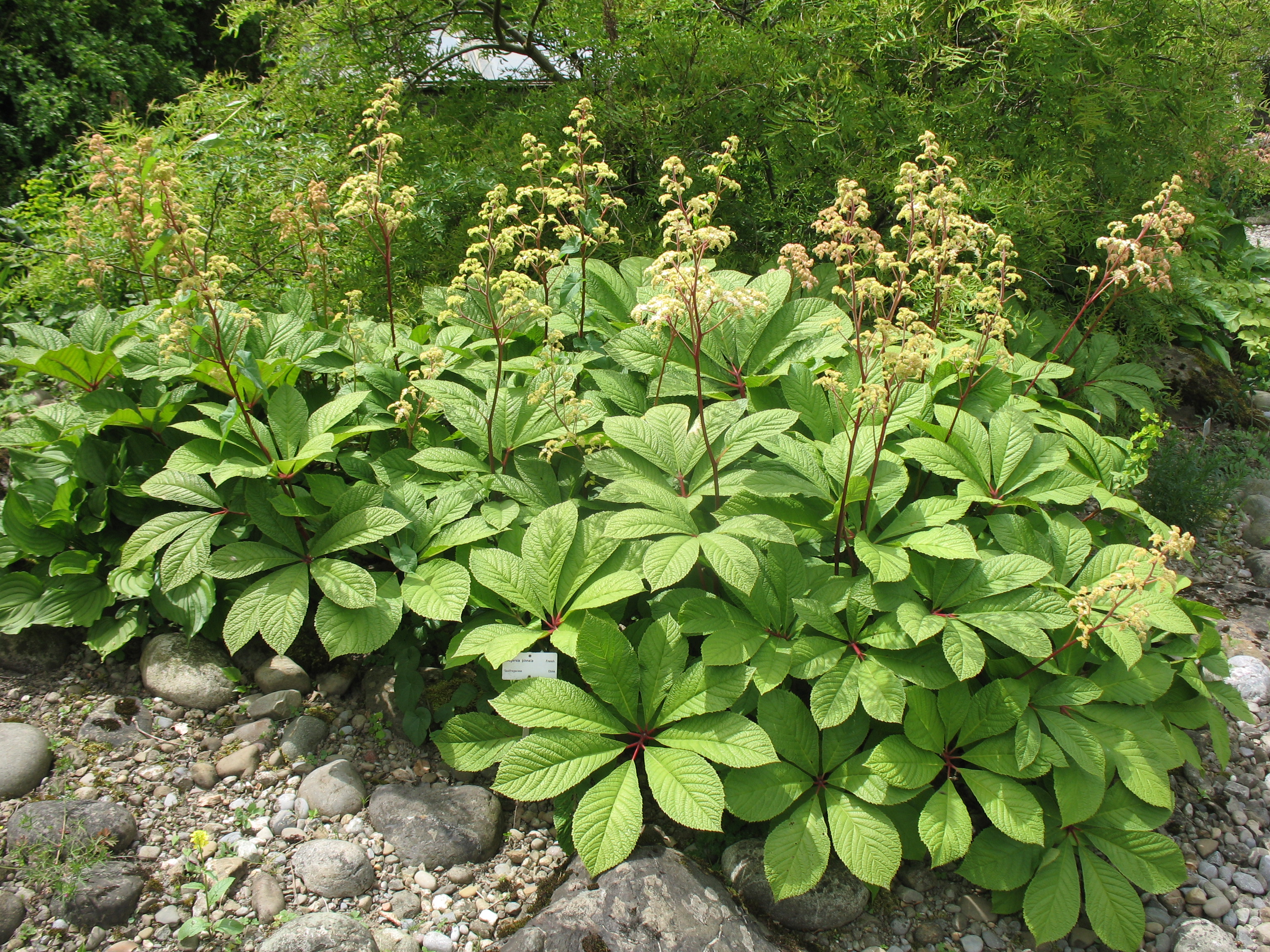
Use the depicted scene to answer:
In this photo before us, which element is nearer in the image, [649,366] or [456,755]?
[456,755]

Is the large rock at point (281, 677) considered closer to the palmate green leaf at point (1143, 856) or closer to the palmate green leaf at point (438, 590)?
the palmate green leaf at point (438, 590)

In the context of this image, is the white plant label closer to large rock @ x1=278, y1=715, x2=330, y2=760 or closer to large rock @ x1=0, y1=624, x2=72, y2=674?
large rock @ x1=278, y1=715, x2=330, y2=760

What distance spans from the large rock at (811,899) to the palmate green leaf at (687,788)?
0.20 metres

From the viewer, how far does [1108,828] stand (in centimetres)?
190

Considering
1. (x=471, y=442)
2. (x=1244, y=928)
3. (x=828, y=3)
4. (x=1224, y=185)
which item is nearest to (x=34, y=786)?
(x=471, y=442)

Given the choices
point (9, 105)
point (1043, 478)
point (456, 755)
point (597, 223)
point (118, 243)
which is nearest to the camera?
point (456, 755)

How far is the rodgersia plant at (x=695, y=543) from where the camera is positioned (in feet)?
6.03

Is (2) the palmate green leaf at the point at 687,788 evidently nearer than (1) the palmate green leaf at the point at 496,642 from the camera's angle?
Yes

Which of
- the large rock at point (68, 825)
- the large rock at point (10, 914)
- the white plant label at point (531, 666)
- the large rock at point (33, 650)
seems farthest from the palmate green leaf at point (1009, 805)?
the large rock at point (33, 650)

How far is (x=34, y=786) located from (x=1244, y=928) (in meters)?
2.75

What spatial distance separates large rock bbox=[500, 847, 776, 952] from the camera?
162cm

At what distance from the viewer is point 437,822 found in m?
1.93

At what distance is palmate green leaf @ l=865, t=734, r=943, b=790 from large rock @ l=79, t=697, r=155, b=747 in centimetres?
175

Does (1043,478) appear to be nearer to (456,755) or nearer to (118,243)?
(456,755)
